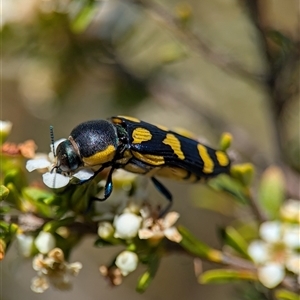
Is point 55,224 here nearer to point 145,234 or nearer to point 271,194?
point 145,234

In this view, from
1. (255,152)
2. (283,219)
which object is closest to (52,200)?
(283,219)

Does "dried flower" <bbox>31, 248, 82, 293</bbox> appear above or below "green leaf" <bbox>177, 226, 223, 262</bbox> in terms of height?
below

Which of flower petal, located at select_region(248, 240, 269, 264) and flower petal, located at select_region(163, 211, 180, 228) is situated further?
flower petal, located at select_region(248, 240, 269, 264)

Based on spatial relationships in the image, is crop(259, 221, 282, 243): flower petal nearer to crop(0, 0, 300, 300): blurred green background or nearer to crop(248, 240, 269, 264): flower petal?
crop(248, 240, 269, 264): flower petal

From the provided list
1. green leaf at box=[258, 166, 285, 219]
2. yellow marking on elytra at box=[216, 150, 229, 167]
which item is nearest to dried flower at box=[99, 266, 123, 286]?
yellow marking on elytra at box=[216, 150, 229, 167]

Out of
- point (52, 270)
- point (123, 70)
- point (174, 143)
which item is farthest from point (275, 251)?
point (123, 70)

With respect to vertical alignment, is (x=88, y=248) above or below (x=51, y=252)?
below

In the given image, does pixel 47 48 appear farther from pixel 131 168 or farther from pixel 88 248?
pixel 88 248

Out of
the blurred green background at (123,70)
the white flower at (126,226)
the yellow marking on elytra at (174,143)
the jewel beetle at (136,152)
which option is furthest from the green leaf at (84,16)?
the white flower at (126,226)
